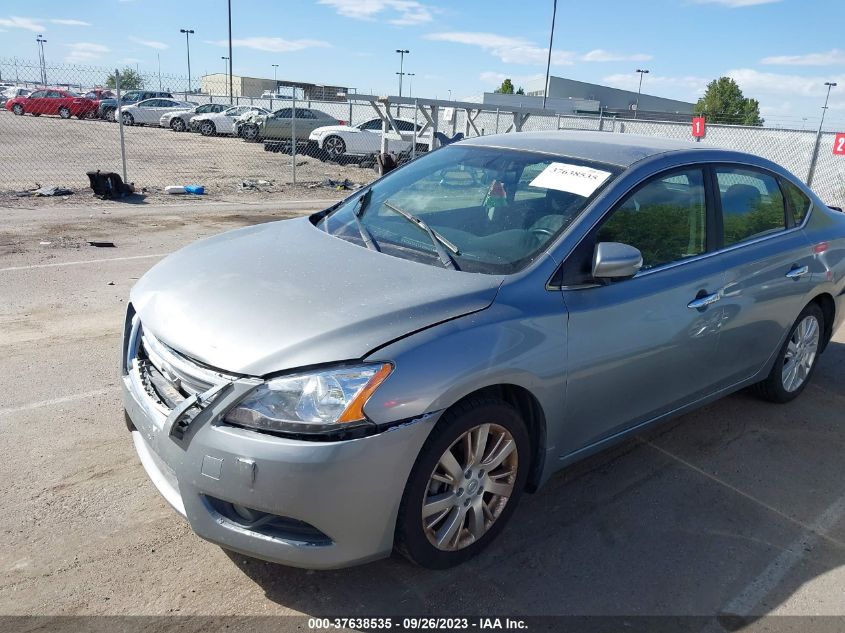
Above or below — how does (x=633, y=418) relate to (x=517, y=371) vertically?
below

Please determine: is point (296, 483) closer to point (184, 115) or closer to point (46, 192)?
point (46, 192)

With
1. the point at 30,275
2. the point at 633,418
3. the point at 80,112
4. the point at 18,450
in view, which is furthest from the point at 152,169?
the point at 80,112

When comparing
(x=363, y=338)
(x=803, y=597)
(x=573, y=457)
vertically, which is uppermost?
(x=363, y=338)

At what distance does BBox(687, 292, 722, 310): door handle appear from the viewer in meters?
3.58

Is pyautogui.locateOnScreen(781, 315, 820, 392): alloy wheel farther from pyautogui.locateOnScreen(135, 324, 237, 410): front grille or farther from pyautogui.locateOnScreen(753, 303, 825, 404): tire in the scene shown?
pyautogui.locateOnScreen(135, 324, 237, 410): front grille

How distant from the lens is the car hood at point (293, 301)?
250 centimetres

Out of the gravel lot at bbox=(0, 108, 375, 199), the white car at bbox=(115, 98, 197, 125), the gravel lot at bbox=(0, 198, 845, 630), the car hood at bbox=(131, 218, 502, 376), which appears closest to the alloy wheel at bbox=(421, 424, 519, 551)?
the gravel lot at bbox=(0, 198, 845, 630)

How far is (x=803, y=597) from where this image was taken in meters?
2.96

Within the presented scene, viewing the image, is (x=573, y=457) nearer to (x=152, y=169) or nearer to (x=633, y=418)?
(x=633, y=418)

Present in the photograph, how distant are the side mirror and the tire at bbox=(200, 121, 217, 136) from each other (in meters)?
30.8

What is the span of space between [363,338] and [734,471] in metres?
2.61

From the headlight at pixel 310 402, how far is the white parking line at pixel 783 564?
1771 mm

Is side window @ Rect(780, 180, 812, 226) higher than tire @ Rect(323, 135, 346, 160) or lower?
higher

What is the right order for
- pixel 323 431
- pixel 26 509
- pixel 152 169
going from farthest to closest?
Result: pixel 152 169
pixel 26 509
pixel 323 431
